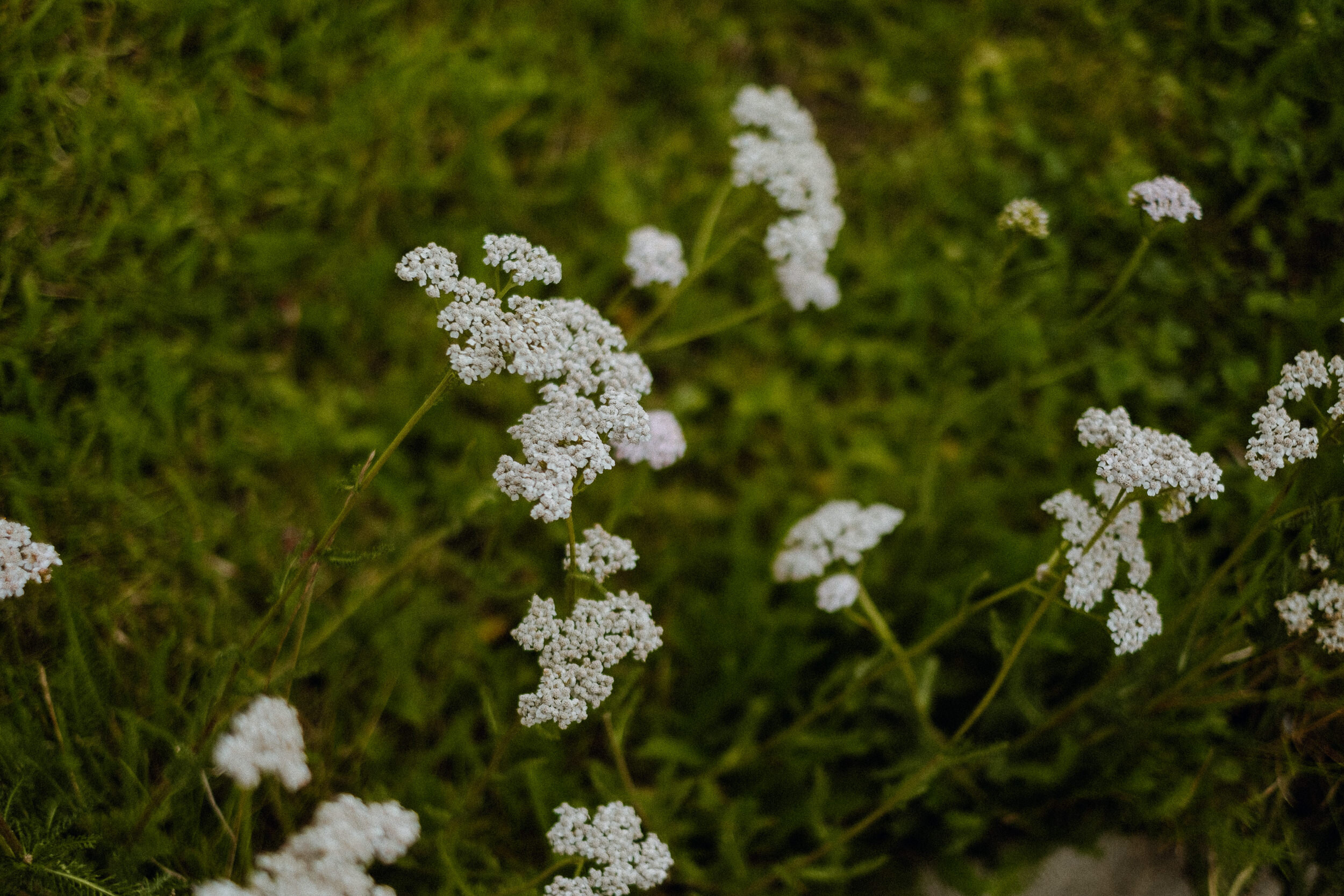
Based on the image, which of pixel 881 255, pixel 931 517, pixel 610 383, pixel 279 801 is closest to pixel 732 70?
pixel 881 255

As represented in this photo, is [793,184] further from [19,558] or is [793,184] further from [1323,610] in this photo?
[19,558]

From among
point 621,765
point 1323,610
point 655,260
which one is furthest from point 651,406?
point 1323,610

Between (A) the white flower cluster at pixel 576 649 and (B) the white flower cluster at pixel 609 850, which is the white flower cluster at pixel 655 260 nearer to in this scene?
(A) the white flower cluster at pixel 576 649

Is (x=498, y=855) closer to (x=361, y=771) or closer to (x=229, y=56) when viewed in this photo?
(x=361, y=771)

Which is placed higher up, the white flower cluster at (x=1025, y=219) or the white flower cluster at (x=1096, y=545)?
the white flower cluster at (x=1025, y=219)

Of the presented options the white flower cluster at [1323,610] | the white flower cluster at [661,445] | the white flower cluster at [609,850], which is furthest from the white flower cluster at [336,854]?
the white flower cluster at [1323,610]

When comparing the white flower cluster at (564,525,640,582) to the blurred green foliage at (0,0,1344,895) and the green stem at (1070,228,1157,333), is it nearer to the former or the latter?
the blurred green foliage at (0,0,1344,895)
